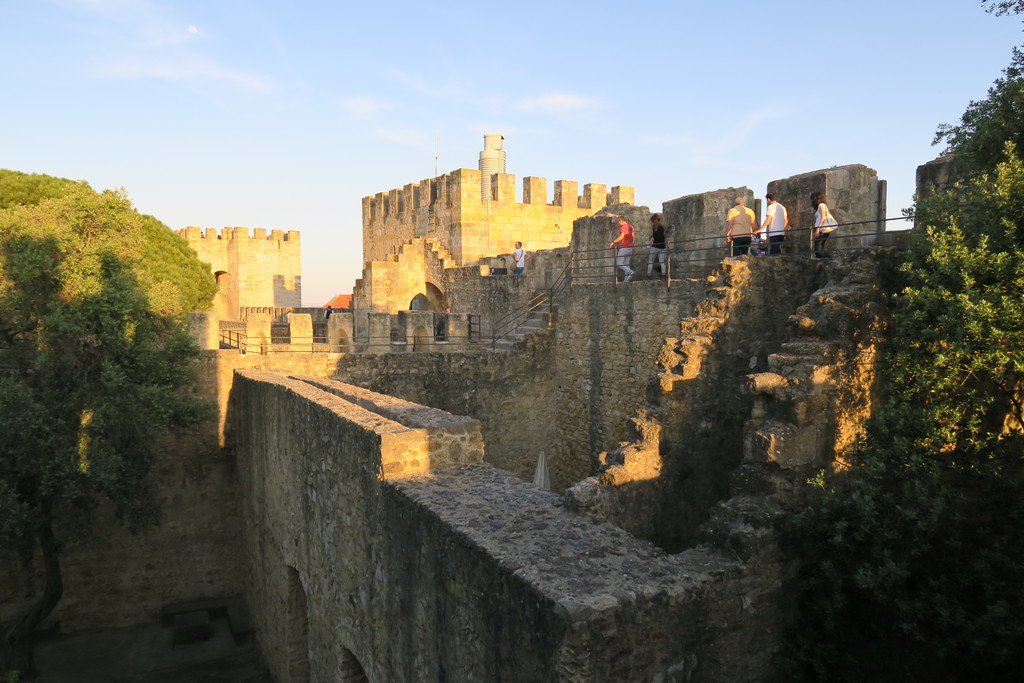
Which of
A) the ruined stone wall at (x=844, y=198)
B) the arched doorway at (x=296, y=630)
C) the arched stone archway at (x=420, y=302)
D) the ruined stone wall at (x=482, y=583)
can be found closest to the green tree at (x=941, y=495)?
the ruined stone wall at (x=482, y=583)

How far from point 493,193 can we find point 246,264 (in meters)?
17.6

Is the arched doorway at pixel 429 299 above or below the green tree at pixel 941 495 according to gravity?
above

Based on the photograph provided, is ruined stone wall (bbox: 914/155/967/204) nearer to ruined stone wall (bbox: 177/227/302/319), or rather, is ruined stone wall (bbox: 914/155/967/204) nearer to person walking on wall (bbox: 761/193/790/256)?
person walking on wall (bbox: 761/193/790/256)

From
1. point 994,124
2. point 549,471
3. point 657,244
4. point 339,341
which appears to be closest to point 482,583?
point 994,124

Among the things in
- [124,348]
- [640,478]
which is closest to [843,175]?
[640,478]

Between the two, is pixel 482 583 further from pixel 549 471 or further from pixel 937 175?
pixel 549 471

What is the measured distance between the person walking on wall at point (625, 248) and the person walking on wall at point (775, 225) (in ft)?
7.88

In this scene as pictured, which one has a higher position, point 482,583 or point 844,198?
point 844,198

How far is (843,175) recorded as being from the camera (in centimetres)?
764

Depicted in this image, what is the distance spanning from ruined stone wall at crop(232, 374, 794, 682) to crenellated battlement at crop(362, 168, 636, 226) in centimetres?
1327

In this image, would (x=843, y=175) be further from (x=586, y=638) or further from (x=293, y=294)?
(x=293, y=294)

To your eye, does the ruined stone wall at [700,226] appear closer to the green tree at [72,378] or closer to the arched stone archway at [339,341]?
the arched stone archway at [339,341]

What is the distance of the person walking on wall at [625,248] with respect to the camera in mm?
10031

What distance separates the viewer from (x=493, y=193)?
20.0 m
